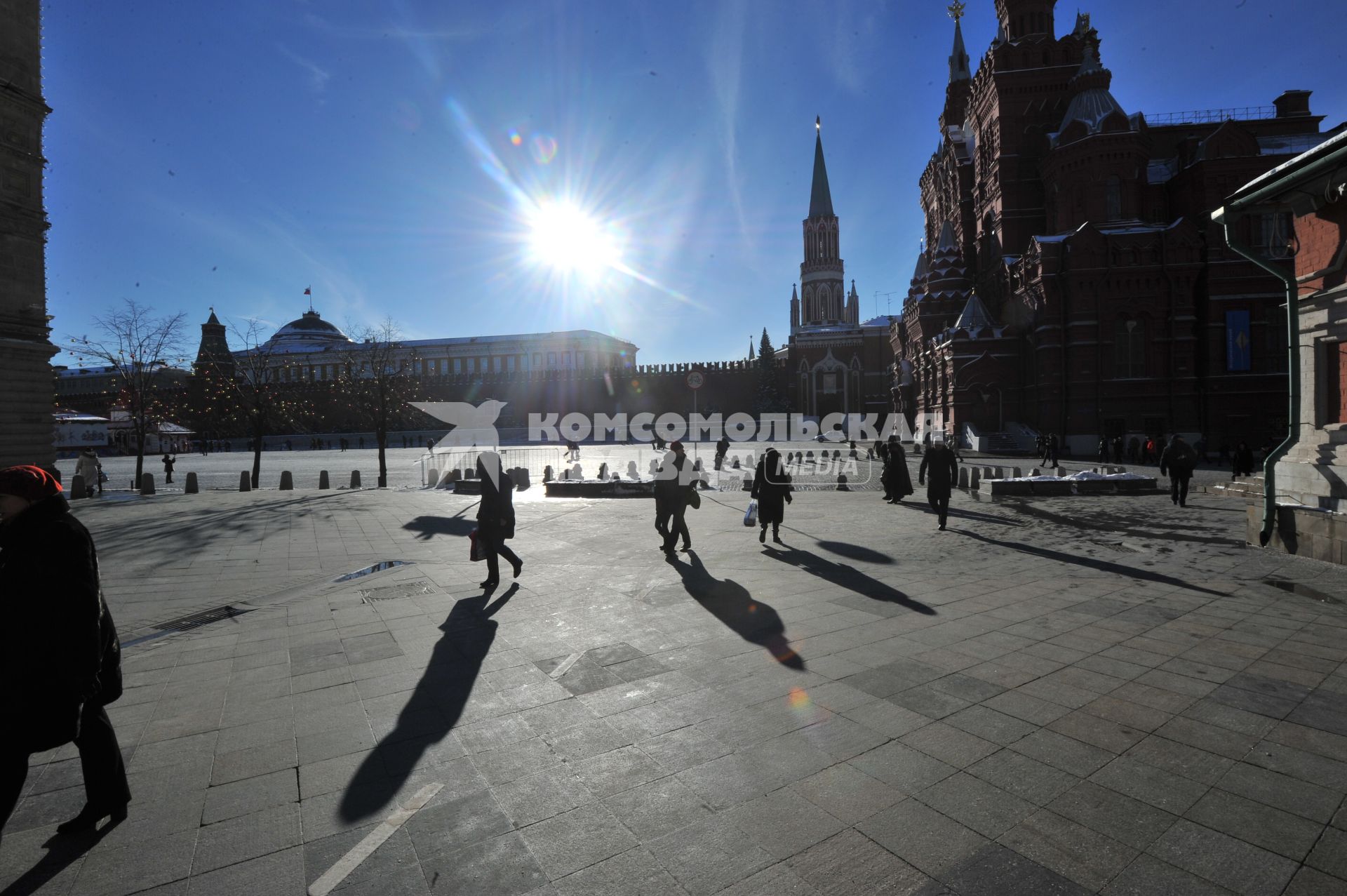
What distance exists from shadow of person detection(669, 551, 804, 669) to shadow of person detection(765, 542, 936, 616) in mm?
1204

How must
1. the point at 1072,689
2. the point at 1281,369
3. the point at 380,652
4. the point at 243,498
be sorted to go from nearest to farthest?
the point at 1072,689, the point at 380,652, the point at 243,498, the point at 1281,369

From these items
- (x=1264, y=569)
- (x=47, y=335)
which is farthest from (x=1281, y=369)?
(x=47, y=335)

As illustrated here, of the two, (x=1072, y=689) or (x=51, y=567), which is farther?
(x=1072, y=689)

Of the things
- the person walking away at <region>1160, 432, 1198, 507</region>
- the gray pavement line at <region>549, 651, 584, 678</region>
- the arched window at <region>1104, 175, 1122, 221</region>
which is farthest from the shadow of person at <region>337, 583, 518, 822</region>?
the arched window at <region>1104, 175, 1122, 221</region>

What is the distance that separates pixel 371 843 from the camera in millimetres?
2961

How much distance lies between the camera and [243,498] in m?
19.0

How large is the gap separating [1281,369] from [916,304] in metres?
21.4

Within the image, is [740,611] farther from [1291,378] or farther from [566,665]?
[1291,378]

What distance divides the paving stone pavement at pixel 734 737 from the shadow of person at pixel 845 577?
0.20ft

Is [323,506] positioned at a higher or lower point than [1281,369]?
lower

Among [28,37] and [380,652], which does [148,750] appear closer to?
[380,652]

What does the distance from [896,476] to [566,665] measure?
11.8m

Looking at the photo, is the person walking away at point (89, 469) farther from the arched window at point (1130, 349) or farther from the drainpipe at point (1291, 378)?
the arched window at point (1130, 349)

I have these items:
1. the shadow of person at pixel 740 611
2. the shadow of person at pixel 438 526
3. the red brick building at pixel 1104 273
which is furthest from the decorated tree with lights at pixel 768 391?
the shadow of person at pixel 740 611
